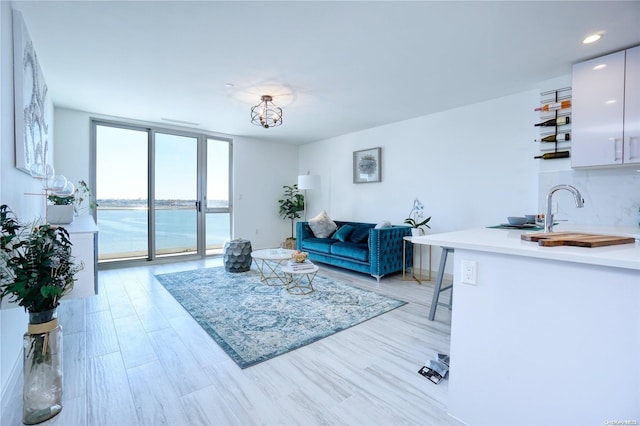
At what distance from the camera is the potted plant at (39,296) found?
1403 mm

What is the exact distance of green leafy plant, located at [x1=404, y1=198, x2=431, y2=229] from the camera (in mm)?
4293

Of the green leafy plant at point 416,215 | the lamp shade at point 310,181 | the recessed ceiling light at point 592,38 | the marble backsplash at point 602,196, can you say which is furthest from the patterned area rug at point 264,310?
the recessed ceiling light at point 592,38

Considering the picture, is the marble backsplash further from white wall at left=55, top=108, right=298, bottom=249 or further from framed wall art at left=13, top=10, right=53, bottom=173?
white wall at left=55, top=108, right=298, bottom=249

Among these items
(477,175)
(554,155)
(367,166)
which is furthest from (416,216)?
(554,155)

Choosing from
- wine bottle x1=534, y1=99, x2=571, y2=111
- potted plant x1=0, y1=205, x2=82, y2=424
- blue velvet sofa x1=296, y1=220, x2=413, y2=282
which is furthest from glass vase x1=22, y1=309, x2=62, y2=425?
wine bottle x1=534, y1=99, x2=571, y2=111

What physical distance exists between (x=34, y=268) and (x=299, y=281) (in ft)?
9.44

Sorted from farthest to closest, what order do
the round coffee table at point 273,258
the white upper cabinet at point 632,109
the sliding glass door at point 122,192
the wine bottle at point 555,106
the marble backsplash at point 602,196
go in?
the sliding glass door at point 122,192, the round coffee table at point 273,258, the wine bottle at point 555,106, the marble backsplash at point 602,196, the white upper cabinet at point 632,109

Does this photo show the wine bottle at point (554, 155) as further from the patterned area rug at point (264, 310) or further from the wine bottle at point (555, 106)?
the patterned area rug at point (264, 310)

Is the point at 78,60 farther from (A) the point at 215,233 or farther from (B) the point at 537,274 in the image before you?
(B) the point at 537,274

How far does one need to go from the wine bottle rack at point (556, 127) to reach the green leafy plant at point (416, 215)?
1.61 metres

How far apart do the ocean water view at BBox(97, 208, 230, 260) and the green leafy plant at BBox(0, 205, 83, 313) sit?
3803 millimetres

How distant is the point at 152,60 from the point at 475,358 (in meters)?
3.56

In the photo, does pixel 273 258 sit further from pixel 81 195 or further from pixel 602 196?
pixel 602 196

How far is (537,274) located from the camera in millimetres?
1277
